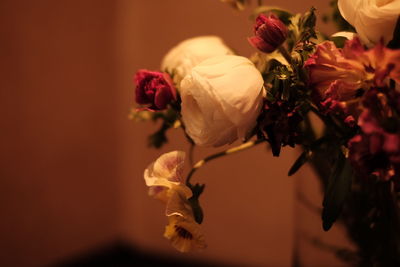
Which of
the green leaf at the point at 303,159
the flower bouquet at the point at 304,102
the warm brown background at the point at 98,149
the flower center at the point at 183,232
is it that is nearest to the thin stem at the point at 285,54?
the flower bouquet at the point at 304,102

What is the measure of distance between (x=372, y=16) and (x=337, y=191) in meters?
0.18

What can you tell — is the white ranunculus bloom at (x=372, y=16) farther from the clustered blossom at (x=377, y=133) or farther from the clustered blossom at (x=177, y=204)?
the clustered blossom at (x=177, y=204)

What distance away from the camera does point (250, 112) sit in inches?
15.2

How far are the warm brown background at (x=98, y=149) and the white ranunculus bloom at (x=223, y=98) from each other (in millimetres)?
577

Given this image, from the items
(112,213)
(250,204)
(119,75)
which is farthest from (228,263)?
(119,75)

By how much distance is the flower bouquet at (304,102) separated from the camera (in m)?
0.34

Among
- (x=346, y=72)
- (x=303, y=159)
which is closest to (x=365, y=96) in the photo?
(x=346, y=72)

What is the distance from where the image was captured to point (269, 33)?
0.41 metres

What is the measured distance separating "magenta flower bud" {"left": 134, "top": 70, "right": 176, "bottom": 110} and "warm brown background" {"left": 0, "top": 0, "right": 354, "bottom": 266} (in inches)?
22.4

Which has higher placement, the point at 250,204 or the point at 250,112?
the point at 250,112

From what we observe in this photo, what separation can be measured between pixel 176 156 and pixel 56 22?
96cm

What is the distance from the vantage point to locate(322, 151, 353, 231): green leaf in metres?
0.42

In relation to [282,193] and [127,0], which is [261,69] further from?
[127,0]

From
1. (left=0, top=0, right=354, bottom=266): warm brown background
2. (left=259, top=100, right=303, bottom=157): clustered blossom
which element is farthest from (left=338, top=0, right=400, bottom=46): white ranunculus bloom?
(left=0, top=0, right=354, bottom=266): warm brown background
